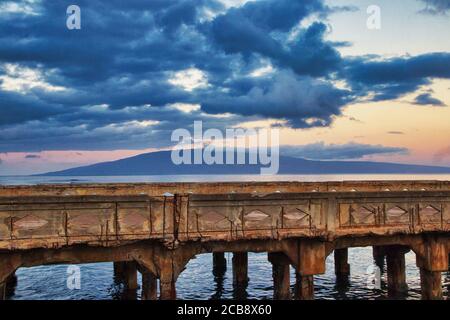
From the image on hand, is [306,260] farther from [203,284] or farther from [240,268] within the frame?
[203,284]

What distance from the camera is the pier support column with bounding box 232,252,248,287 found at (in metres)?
22.8

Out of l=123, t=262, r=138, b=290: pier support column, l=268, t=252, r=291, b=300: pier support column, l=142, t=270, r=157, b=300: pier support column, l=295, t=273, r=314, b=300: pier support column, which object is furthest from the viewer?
l=123, t=262, r=138, b=290: pier support column

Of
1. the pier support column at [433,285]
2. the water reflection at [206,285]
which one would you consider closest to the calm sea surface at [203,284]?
the water reflection at [206,285]

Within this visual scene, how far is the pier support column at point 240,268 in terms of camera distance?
→ 22797 millimetres

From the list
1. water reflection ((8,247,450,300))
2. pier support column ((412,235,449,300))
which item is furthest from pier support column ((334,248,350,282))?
pier support column ((412,235,449,300))

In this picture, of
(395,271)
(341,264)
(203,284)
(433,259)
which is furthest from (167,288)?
(341,264)

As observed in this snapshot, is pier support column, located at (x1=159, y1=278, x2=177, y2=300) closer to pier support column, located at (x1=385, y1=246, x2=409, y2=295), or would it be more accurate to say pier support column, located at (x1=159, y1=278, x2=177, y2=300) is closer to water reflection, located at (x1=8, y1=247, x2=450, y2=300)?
water reflection, located at (x1=8, y1=247, x2=450, y2=300)

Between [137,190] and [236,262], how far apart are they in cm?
656

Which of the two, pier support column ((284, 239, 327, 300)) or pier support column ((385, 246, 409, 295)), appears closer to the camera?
pier support column ((284, 239, 327, 300))

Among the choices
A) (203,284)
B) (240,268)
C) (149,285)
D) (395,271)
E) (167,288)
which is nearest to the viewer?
(167,288)

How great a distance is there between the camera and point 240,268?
23125 mm

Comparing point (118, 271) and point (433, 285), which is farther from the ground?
point (433, 285)
